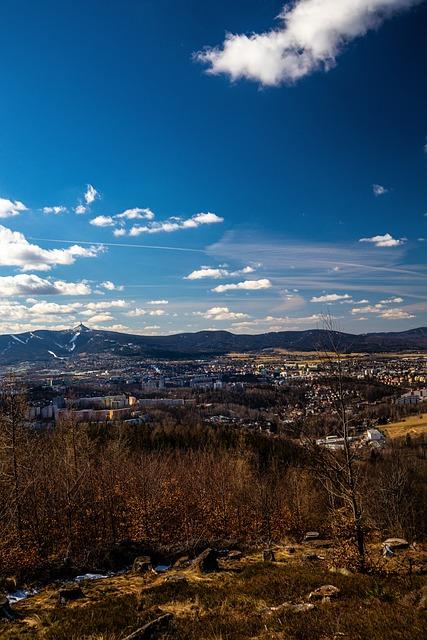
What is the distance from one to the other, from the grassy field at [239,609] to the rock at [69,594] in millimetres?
311

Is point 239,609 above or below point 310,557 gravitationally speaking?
above

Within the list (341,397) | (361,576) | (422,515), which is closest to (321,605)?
(361,576)

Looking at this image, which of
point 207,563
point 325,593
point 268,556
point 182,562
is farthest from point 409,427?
point 325,593

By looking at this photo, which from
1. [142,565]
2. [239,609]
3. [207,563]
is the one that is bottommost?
[142,565]

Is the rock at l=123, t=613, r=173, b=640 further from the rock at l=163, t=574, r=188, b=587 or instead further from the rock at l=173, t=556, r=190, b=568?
the rock at l=173, t=556, r=190, b=568

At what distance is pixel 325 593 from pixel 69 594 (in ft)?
27.6

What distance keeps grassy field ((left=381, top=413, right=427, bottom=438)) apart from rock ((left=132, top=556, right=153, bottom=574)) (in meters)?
70.7

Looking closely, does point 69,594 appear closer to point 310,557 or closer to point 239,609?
point 239,609

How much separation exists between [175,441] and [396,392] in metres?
95.3

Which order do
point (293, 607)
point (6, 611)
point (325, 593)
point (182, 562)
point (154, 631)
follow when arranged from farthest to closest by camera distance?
point (182, 562), point (6, 611), point (325, 593), point (293, 607), point (154, 631)

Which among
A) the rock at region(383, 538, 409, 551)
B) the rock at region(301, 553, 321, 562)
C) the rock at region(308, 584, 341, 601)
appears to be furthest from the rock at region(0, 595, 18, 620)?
the rock at region(383, 538, 409, 551)

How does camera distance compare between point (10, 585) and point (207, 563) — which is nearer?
point (10, 585)

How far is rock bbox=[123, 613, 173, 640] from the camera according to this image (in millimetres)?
9395

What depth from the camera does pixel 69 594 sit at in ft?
46.9
